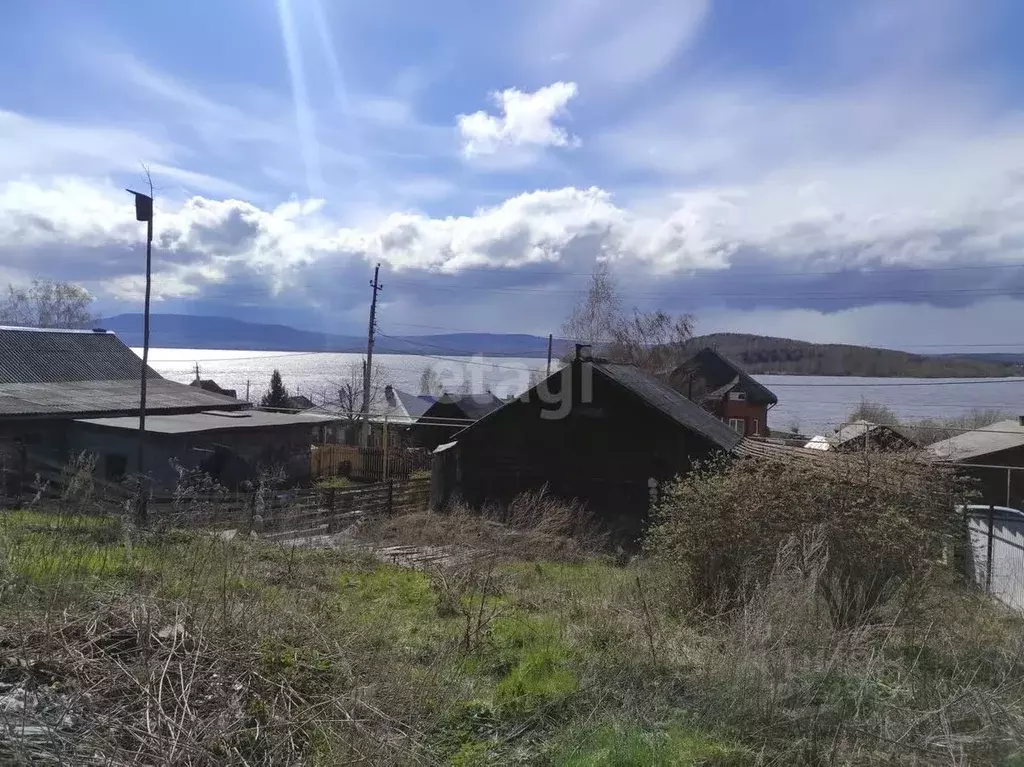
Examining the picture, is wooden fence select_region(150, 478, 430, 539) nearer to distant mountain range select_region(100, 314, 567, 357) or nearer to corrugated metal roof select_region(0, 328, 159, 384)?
distant mountain range select_region(100, 314, 567, 357)

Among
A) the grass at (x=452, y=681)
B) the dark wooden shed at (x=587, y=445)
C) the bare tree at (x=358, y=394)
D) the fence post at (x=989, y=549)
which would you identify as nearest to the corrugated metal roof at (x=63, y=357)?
the bare tree at (x=358, y=394)

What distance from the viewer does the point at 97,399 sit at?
2684 centimetres

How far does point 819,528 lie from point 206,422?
21.9 metres

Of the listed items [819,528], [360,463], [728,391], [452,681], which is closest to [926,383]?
[728,391]

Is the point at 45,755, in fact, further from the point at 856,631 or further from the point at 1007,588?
the point at 1007,588

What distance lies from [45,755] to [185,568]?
343 centimetres

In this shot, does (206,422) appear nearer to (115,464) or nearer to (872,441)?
(115,464)

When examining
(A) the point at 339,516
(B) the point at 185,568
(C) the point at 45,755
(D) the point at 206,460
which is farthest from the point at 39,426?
(C) the point at 45,755

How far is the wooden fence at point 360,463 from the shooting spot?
3166 cm

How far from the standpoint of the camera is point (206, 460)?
23.6m

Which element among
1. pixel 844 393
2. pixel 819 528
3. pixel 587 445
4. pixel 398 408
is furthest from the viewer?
pixel 398 408

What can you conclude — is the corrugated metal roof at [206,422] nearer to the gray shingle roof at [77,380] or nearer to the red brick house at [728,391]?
the gray shingle roof at [77,380]

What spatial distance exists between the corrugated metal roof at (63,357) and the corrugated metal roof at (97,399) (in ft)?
2.21

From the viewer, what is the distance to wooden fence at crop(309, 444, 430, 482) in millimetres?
31656
